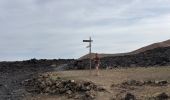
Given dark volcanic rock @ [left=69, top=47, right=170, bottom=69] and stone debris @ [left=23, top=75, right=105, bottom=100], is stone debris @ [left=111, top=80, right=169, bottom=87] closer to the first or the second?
stone debris @ [left=23, top=75, right=105, bottom=100]

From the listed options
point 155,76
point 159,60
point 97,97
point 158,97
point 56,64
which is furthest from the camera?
point 56,64

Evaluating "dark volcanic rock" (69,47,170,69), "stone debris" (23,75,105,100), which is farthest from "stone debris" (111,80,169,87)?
"dark volcanic rock" (69,47,170,69)

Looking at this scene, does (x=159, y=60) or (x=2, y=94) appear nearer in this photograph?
(x=2, y=94)

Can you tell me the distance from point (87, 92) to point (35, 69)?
67.6ft

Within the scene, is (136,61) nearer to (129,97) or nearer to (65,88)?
(65,88)

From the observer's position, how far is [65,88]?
1193 inches

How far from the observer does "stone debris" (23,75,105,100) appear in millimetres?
28359

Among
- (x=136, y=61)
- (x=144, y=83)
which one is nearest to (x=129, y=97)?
(x=144, y=83)

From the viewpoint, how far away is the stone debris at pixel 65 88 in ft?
93.0

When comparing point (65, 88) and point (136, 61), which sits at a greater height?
point (136, 61)

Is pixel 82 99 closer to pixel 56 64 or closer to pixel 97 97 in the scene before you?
pixel 97 97

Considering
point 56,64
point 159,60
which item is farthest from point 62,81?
point 56,64

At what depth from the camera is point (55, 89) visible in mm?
30984

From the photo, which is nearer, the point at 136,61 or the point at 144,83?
the point at 144,83
